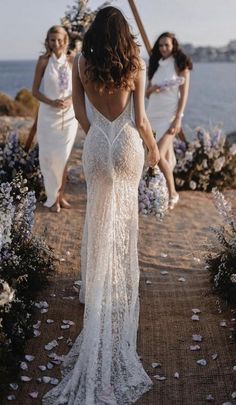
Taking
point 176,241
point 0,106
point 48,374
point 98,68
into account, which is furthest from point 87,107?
point 0,106

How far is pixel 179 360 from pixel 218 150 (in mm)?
4765

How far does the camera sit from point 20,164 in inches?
322

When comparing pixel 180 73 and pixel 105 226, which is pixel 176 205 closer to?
pixel 180 73

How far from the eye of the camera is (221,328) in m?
4.87

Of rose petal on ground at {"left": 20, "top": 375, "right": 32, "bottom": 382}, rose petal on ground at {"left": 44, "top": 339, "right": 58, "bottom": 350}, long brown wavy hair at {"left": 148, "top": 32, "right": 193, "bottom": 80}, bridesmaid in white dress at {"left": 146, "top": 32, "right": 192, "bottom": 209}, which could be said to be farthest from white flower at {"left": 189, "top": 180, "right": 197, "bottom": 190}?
rose petal on ground at {"left": 20, "top": 375, "right": 32, "bottom": 382}

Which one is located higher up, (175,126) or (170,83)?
(170,83)

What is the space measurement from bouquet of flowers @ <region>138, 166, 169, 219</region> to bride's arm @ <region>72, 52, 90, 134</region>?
2.60 meters

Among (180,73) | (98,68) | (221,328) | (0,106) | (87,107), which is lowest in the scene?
(0,106)

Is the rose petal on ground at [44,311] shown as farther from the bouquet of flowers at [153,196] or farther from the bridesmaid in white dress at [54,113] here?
the bridesmaid in white dress at [54,113]

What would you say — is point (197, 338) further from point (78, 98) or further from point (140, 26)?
point (140, 26)

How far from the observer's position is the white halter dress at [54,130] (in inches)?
289

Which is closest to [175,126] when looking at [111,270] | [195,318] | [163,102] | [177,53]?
[163,102]

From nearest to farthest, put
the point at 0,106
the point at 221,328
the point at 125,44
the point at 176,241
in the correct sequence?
the point at 125,44 < the point at 221,328 < the point at 176,241 < the point at 0,106

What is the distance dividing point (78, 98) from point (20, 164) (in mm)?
3999
